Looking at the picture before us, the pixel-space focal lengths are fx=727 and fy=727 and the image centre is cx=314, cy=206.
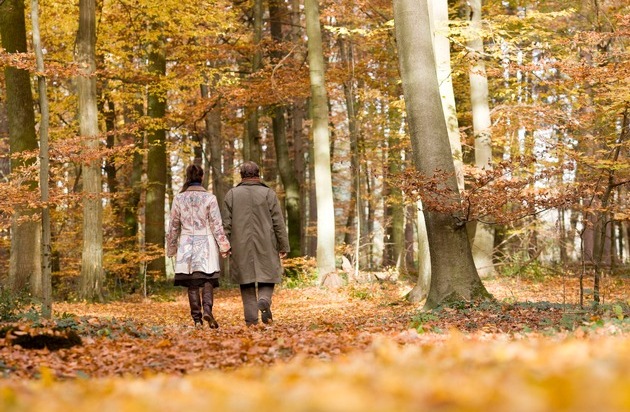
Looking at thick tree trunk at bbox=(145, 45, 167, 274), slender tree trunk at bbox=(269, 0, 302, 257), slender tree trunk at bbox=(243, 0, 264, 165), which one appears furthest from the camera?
slender tree trunk at bbox=(269, 0, 302, 257)

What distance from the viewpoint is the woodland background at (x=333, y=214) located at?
3.18 metres

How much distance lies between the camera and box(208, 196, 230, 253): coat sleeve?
9.05 metres

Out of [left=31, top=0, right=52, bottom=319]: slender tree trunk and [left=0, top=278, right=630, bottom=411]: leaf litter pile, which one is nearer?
[left=0, top=278, right=630, bottom=411]: leaf litter pile

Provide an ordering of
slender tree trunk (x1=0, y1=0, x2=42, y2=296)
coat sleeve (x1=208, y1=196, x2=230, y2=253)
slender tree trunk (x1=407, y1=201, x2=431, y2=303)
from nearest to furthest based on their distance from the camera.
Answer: coat sleeve (x1=208, y1=196, x2=230, y2=253)
slender tree trunk (x1=407, y1=201, x2=431, y2=303)
slender tree trunk (x1=0, y1=0, x2=42, y2=296)

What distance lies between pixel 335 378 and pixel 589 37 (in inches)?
440

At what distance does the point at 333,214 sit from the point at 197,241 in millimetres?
10115

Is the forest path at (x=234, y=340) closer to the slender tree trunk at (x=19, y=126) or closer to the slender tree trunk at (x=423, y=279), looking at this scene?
the slender tree trunk at (x=423, y=279)

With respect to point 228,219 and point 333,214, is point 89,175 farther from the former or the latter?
point 228,219

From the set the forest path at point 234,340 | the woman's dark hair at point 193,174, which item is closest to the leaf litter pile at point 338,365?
the forest path at point 234,340

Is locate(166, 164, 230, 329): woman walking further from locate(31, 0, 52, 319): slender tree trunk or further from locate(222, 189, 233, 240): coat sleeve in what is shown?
locate(31, 0, 52, 319): slender tree trunk

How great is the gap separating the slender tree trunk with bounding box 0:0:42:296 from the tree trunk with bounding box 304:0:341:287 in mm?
6854

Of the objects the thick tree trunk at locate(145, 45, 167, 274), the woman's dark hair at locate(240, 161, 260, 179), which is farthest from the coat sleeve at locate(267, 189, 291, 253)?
the thick tree trunk at locate(145, 45, 167, 274)

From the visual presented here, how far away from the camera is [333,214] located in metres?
19.0

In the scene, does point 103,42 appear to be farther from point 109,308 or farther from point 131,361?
point 131,361
